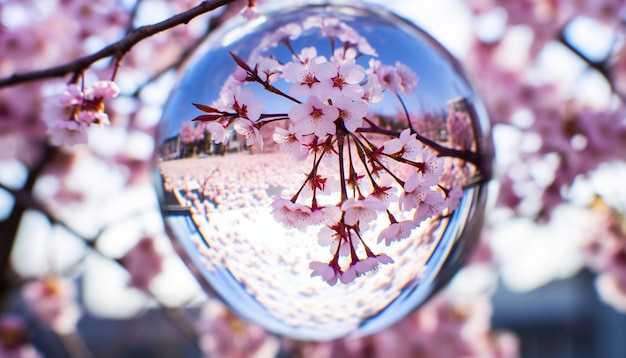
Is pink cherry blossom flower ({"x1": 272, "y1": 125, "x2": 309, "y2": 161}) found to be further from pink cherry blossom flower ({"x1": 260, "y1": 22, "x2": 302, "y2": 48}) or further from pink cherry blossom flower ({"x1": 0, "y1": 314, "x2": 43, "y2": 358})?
pink cherry blossom flower ({"x1": 0, "y1": 314, "x2": 43, "y2": 358})

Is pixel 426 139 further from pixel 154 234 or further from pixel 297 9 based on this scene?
pixel 154 234

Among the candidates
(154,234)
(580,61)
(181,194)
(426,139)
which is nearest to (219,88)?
(181,194)

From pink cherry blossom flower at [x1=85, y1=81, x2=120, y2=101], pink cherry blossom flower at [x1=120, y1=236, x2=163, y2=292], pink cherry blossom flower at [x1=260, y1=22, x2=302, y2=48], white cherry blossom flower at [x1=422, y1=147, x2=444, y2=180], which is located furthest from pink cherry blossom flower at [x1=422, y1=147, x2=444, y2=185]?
pink cherry blossom flower at [x1=120, y1=236, x2=163, y2=292]

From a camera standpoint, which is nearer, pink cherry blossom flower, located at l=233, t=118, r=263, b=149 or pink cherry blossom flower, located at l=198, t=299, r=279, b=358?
pink cherry blossom flower, located at l=233, t=118, r=263, b=149

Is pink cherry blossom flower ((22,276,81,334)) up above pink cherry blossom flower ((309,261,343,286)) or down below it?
below

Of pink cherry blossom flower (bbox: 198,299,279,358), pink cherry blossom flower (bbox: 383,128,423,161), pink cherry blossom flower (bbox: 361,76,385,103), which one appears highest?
pink cherry blossom flower (bbox: 361,76,385,103)

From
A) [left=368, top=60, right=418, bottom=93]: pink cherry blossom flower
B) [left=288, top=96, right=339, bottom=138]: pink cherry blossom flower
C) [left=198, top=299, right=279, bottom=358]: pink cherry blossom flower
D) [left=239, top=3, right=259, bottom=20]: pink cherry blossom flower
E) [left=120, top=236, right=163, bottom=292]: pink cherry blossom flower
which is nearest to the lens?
[left=288, top=96, right=339, bottom=138]: pink cherry blossom flower

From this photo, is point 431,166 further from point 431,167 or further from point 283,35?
point 283,35

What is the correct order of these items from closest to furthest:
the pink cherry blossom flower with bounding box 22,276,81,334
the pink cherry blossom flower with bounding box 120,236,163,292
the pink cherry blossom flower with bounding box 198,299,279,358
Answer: the pink cherry blossom flower with bounding box 120,236,163,292, the pink cherry blossom flower with bounding box 198,299,279,358, the pink cherry blossom flower with bounding box 22,276,81,334
